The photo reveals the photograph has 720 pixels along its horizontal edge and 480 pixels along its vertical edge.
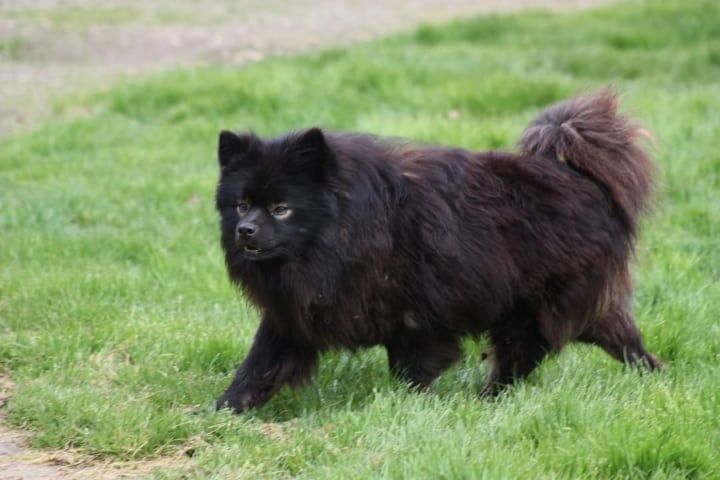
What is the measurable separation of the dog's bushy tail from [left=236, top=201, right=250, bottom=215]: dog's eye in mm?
1614

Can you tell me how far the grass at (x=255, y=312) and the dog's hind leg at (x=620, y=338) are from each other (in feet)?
0.38

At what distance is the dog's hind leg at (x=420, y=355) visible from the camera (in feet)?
18.2

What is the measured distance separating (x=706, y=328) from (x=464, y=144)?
13.2 feet

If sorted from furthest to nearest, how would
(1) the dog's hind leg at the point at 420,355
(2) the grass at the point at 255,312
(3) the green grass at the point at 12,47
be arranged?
(3) the green grass at the point at 12,47, (1) the dog's hind leg at the point at 420,355, (2) the grass at the point at 255,312

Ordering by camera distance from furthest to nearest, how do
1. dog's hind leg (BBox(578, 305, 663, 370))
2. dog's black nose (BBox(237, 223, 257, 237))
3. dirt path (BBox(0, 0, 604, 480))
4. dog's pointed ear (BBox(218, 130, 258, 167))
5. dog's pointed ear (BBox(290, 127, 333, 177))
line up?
dirt path (BBox(0, 0, 604, 480))
dog's hind leg (BBox(578, 305, 663, 370))
dog's pointed ear (BBox(218, 130, 258, 167))
dog's pointed ear (BBox(290, 127, 333, 177))
dog's black nose (BBox(237, 223, 257, 237))

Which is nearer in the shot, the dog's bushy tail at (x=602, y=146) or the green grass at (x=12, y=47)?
the dog's bushy tail at (x=602, y=146)

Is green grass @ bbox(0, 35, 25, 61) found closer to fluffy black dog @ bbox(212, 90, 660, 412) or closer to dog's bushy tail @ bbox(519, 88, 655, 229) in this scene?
fluffy black dog @ bbox(212, 90, 660, 412)

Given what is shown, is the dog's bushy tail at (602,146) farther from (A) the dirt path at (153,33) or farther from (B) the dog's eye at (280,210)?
(A) the dirt path at (153,33)

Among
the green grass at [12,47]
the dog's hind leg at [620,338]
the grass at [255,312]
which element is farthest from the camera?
the green grass at [12,47]

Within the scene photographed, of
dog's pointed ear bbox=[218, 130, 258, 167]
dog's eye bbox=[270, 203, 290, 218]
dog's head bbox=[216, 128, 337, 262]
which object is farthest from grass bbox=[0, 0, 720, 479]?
dog's pointed ear bbox=[218, 130, 258, 167]

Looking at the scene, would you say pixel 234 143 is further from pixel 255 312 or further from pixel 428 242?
pixel 255 312

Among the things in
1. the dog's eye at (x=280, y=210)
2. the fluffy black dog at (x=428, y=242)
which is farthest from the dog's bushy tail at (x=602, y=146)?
the dog's eye at (x=280, y=210)

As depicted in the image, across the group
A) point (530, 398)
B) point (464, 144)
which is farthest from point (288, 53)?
point (530, 398)

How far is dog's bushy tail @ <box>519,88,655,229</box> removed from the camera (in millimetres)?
5680
